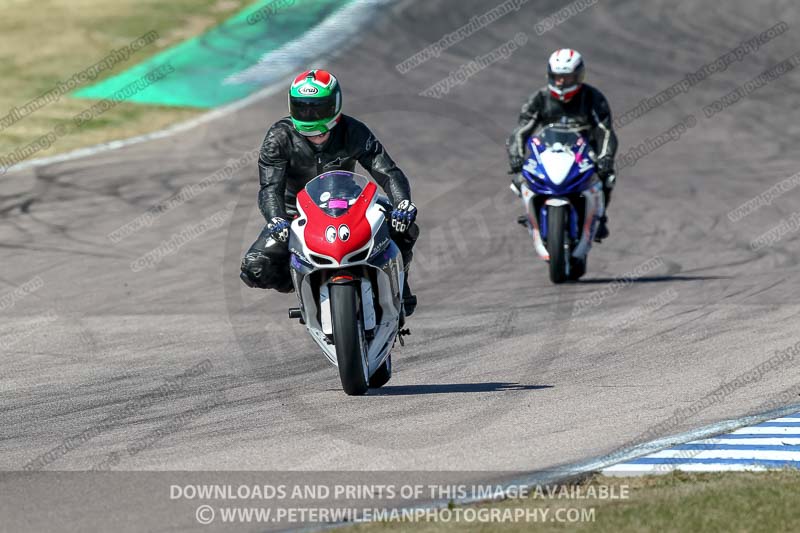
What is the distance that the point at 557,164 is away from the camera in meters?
13.1

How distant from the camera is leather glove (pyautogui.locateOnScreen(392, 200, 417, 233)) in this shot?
8211 mm

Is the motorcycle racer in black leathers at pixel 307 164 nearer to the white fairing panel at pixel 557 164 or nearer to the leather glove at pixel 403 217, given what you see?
the leather glove at pixel 403 217

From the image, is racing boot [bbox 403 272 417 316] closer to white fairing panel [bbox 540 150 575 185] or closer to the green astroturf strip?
white fairing panel [bbox 540 150 575 185]

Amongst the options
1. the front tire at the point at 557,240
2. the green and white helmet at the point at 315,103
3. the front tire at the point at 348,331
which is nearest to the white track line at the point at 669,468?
the front tire at the point at 348,331

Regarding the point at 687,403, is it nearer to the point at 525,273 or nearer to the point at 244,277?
the point at 244,277

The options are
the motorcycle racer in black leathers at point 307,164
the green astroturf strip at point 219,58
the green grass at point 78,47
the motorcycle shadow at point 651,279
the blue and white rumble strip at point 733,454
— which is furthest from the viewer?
the green astroturf strip at point 219,58

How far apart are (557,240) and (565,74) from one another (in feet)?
5.82

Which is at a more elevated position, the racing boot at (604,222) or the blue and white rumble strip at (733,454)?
the blue and white rumble strip at (733,454)

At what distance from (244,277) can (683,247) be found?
26.5 feet

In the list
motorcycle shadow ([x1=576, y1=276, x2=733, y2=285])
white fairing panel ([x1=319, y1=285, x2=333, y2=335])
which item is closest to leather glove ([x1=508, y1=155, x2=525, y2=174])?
motorcycle shadow ([x1=576, y1=276, x2=733, y2=285])

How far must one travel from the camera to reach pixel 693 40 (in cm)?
2638

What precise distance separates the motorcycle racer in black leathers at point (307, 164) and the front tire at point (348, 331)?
0.68 meters

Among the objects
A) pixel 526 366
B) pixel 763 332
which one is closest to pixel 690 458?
pixel 526 366

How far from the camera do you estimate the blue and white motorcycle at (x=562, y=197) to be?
1297 centimetres
